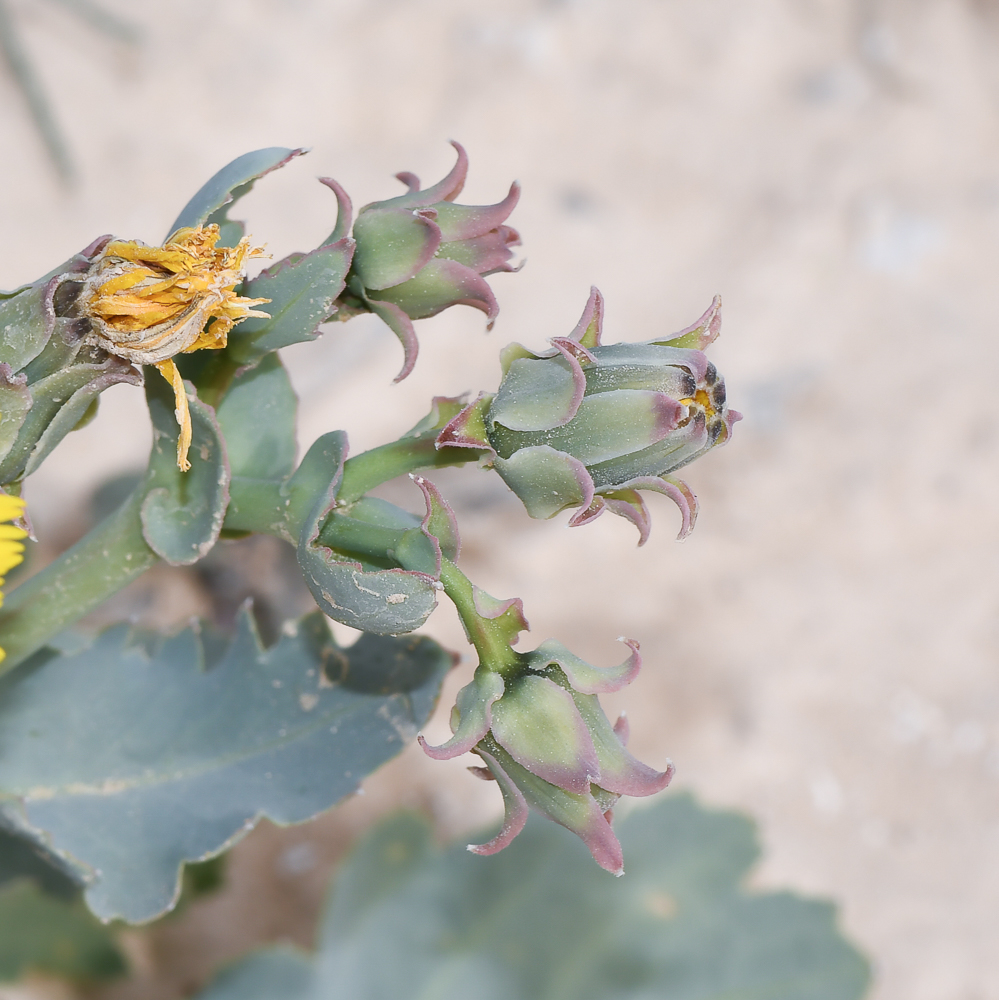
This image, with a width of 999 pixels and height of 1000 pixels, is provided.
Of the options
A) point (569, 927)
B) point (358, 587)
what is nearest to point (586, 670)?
point (358, 587)

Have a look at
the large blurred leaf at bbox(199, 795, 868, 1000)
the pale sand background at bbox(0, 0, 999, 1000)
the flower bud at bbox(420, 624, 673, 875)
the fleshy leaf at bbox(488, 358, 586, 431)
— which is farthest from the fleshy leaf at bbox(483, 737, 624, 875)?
the pale sand background at bbox(0, 0, 999, 1000)

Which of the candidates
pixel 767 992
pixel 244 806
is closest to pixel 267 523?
pixel 244 806

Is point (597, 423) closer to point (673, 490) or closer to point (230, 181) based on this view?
point (673, 490)

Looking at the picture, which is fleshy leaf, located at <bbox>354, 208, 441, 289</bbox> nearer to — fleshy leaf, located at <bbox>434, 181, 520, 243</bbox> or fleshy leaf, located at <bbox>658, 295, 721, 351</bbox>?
fleshy leaf, located at <bbox>434, 181, 520, 243</bbox>

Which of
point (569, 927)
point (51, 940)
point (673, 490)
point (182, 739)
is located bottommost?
point (569, 927)

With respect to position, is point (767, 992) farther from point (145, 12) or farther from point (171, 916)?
point (145, 12)

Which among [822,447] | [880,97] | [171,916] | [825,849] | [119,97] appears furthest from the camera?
[880,97]
